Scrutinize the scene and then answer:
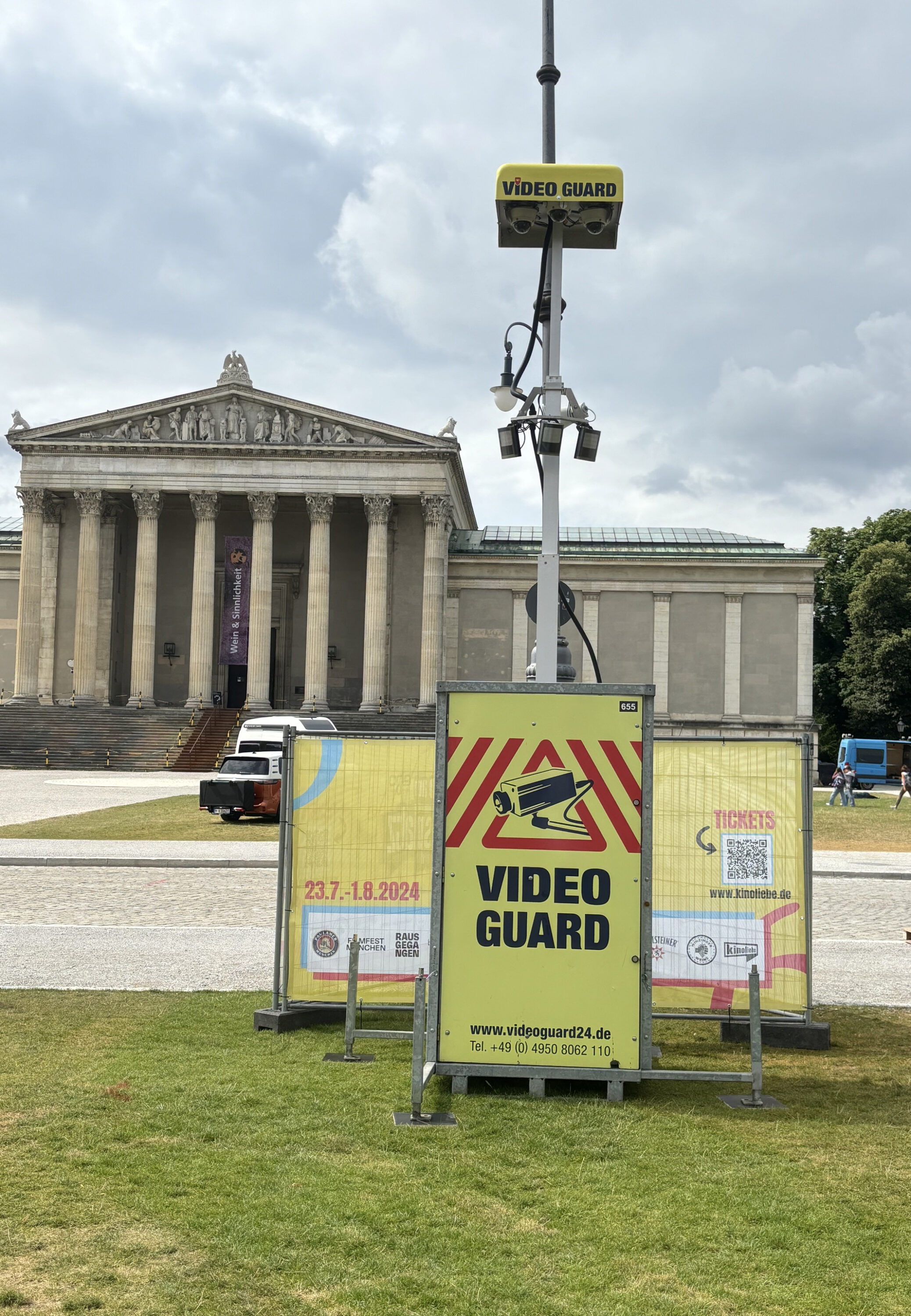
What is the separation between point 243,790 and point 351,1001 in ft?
76.4

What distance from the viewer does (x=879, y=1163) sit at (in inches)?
259

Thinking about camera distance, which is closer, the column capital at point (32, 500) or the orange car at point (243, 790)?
the orange car at point (243, 790)

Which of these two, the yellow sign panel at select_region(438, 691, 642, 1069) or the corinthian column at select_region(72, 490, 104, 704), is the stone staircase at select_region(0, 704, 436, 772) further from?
the yellow sign panel at select_region(438, 691, 642, 1069)

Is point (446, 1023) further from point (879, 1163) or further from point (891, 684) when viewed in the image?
point (891, 684)

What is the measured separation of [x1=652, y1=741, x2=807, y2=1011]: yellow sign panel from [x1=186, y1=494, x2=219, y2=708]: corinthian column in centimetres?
5537

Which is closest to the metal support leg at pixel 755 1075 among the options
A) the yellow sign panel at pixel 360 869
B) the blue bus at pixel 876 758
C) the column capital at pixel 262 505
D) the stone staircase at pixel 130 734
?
the yellow sign panel at pixel 360 869

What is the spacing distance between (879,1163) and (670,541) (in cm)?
6619

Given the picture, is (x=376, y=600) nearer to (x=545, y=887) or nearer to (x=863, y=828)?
(x=863, y=828)

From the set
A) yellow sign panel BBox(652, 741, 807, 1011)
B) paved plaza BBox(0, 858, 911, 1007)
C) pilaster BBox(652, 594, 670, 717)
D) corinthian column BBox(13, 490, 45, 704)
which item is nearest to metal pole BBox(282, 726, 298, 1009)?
paved plaza BBox(0, 858, 911, 1007)

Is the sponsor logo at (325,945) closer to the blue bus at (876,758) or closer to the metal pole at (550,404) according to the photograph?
the metal pole at (550,404)

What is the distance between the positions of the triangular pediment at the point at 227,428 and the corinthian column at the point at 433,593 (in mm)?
3846

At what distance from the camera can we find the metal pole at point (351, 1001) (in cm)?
859

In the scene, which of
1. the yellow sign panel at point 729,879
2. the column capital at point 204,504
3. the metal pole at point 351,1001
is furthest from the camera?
the column capital at point 204,504

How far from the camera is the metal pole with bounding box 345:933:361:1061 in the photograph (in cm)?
859
